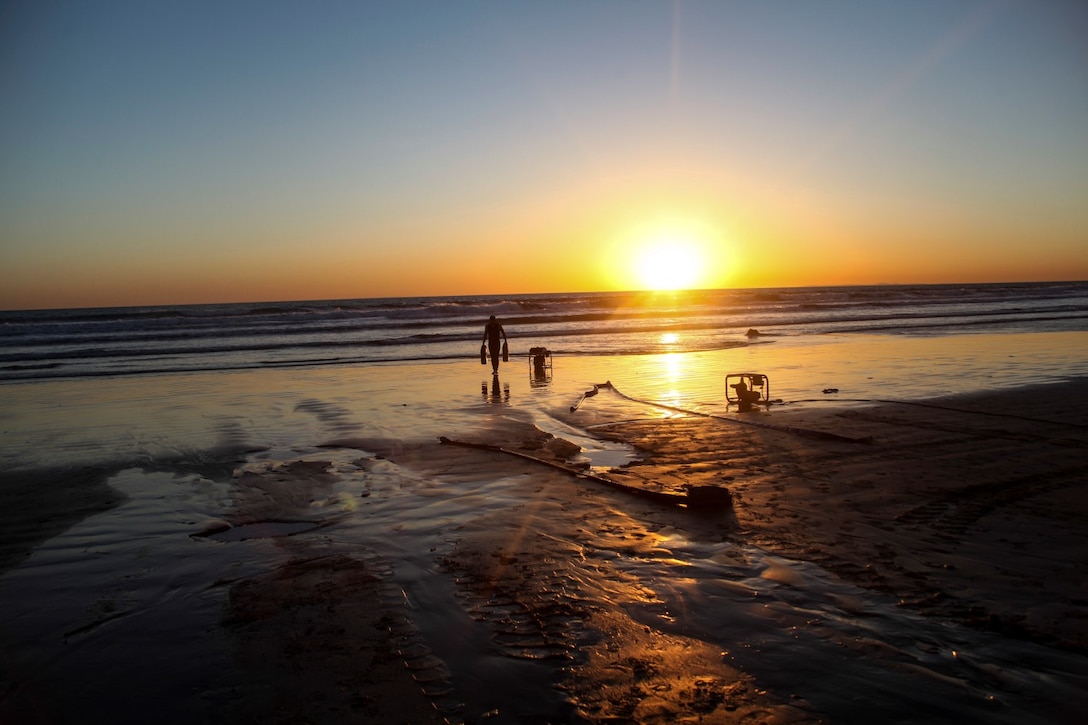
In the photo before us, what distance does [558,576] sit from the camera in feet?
19.4

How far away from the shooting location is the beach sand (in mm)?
4156

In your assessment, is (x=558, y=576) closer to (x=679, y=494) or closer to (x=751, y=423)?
(x=679, y=494)

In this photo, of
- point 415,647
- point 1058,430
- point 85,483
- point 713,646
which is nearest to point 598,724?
point 713,646

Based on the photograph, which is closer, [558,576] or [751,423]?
[558,576]

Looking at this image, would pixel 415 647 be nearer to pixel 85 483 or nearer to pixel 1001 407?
pixel 85 483

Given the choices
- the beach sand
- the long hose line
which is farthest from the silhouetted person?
the beach sand

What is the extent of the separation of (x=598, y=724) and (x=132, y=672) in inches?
120

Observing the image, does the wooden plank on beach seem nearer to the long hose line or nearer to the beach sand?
the beach sand

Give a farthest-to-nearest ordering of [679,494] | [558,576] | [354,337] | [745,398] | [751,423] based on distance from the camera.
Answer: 1. [354,337]
2. [745,398]
3. [751,423]
4. [679,494]
5. [558,576]

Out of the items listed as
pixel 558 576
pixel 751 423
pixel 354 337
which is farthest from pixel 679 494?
pixel 354 337

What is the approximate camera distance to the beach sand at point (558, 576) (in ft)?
13.6

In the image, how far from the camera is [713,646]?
15.2 feet

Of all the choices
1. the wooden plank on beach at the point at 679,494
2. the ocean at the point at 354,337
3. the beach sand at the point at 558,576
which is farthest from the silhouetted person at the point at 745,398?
the ocean at the point at 354,337

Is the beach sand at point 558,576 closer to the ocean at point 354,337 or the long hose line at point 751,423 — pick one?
the long hose line at point 751,423
